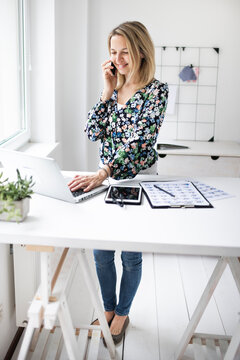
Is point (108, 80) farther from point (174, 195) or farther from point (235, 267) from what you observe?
point (235, 267)

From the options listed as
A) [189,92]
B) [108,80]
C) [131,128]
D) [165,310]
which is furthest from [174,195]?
[189,92]

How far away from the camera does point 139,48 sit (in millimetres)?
1930

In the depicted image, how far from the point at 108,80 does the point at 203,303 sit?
1082mm

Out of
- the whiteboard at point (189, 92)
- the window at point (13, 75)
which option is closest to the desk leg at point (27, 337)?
the window at point (13, 75)

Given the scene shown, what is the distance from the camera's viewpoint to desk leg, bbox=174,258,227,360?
1.71 meters

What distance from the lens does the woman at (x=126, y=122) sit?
6.04 ft

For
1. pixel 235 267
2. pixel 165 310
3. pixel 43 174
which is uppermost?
pixel 43 174

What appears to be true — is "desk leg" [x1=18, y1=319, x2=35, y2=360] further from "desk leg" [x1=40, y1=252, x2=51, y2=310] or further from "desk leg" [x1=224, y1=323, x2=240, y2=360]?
"desk leg" [x1=224, y1=323, x2=240, y2=360]

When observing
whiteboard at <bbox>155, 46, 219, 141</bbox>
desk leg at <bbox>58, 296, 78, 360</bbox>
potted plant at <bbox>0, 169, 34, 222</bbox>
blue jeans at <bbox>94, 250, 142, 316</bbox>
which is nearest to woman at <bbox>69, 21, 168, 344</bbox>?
blue jeans at <bbox>94, 250, 142, 316</bbox>

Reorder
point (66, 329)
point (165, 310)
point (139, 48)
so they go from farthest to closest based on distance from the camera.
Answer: point (165, 310) < point (139, 48) < point (66, 329)

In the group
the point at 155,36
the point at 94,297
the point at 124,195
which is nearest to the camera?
the point at 124,195

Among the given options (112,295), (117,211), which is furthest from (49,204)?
(112,295)

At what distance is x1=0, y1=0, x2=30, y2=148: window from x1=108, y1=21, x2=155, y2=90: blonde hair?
33.7 inches

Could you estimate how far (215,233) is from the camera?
52.1 inches
